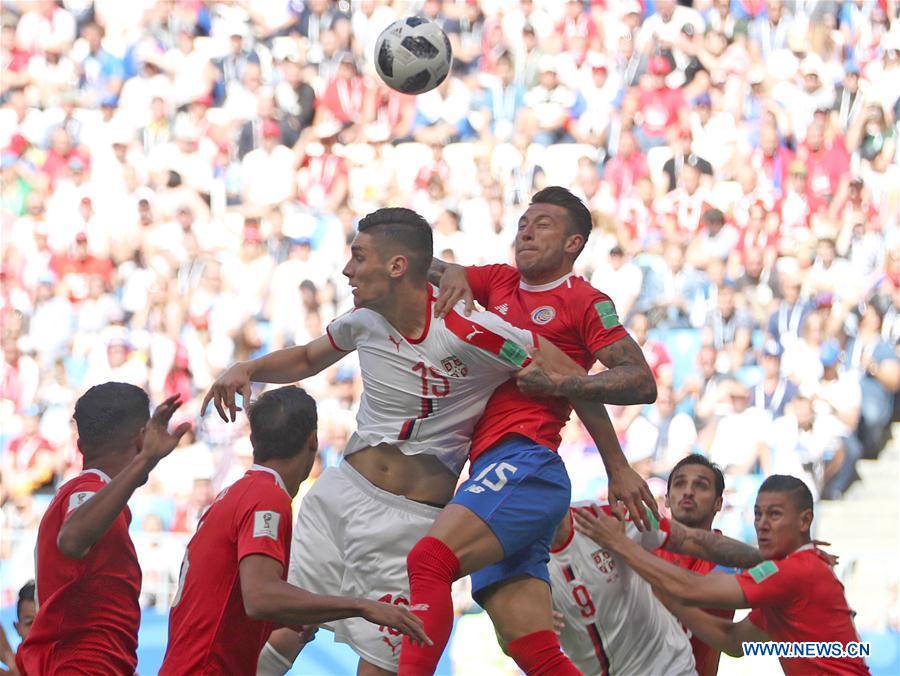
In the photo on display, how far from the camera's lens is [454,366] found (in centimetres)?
650

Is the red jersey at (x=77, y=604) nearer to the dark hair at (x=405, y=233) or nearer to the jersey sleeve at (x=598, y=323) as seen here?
the dark hair at (x=405, y=233)

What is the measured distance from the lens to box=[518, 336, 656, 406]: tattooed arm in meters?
6.37

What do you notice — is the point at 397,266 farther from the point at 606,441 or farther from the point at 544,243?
the point at 606,441

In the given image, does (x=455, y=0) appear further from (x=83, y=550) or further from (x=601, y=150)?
(x=83, y=550)

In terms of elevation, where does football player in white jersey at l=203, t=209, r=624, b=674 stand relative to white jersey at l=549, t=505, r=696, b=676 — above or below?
above

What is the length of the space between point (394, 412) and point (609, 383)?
1.00 metres

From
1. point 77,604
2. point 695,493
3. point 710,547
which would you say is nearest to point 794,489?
point 710,547

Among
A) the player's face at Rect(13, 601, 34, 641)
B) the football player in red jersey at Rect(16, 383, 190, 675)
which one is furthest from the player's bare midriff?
the player's face at Rect(13, 601, 34, 641)

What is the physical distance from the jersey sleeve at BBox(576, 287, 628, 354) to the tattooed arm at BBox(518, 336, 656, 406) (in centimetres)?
10

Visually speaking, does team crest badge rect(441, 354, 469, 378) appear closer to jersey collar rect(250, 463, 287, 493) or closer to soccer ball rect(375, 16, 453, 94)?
jersey collar rect(250, 463, 287, 493)

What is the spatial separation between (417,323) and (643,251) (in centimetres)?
946

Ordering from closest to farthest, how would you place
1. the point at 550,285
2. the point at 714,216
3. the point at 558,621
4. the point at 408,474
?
the point at 408,474 < the point at 550,285 < the point at 558,621 < the point at 714,216

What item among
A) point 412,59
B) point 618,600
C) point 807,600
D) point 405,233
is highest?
point 412,59

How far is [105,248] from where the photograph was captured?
16953mm
